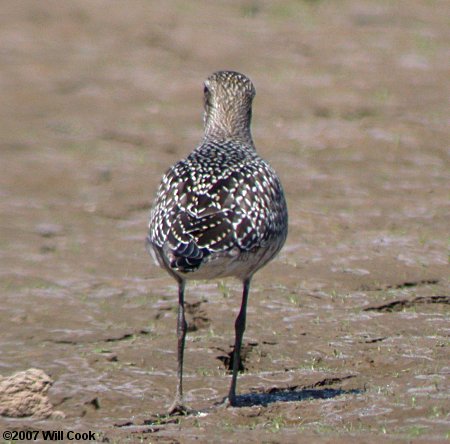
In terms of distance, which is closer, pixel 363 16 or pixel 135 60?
Answer: pixel 135 60

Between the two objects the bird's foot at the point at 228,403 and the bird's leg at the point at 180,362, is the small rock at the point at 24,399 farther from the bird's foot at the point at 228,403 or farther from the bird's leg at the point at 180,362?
the bird's foot at the point at 228,403

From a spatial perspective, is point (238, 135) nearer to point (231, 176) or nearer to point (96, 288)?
point (231, 176)

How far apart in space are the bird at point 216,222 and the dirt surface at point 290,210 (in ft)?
2.27

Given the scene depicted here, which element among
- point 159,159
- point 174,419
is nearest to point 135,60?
point 159,159

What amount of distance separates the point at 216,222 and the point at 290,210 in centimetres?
428

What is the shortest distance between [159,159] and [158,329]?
13.1 ft

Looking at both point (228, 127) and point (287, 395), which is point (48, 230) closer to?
point (228, 127)

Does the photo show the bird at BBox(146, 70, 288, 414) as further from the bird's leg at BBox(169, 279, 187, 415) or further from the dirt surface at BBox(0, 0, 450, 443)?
the dirt surface at BBox(0, 0, 450, 443)

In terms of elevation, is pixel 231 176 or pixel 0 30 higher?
pixel 231 176

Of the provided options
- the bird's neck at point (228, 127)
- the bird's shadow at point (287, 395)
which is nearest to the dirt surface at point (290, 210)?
the bird's shadow at point (287, 395)

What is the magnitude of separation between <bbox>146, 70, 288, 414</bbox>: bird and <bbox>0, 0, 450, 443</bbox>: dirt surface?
0.69 m

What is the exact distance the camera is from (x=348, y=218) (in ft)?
40.0

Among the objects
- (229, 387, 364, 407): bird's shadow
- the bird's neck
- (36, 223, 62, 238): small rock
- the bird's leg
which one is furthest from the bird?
(36, 223, 62, 238): small rock

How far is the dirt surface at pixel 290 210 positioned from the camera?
8266 mm
